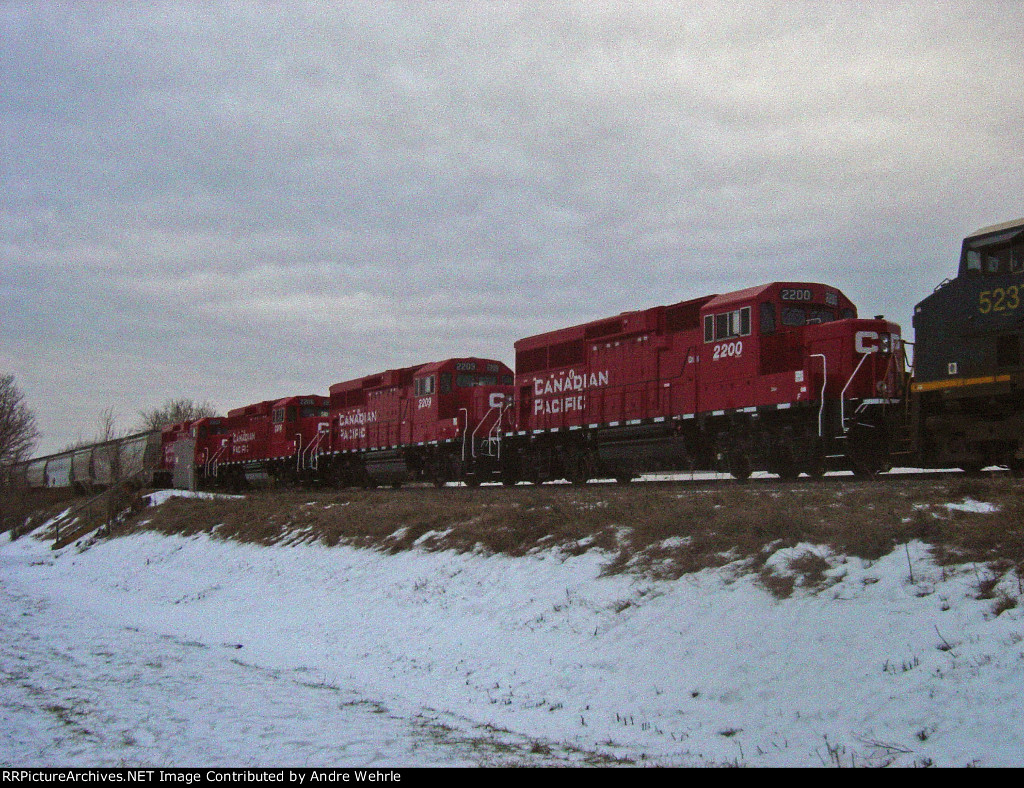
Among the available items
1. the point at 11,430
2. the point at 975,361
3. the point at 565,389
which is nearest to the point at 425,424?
the point at 565,389

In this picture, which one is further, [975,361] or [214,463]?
[214,463]

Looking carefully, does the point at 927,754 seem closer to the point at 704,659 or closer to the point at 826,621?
the point at 826,621

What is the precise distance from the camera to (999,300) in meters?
13.9

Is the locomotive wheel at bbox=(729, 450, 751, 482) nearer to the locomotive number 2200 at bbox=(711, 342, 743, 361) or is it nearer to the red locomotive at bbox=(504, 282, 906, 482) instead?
the red locomotive at bbox=(504, 282, 906, 482)

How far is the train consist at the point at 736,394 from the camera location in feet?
45.9

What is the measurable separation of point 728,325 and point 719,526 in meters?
9.64

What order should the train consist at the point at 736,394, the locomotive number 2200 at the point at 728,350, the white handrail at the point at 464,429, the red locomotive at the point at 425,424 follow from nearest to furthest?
the train consist at the point at 736,394
the locomotive number 2200 at the point at 728,350
the white handrail at the point at 464,429
the red locomotive at the point at 425,424

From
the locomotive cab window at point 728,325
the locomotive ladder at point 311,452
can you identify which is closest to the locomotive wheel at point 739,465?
the locomotive cab window at point 728,325

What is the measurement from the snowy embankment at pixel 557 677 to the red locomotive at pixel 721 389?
7.88 m

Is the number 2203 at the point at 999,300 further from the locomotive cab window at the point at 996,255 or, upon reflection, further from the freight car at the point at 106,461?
the freight car at the point at 106,461

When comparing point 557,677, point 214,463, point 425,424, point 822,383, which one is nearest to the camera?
point 557,677

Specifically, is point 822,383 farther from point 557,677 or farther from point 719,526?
point 557,677

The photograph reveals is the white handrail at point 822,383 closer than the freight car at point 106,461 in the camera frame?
Yes
